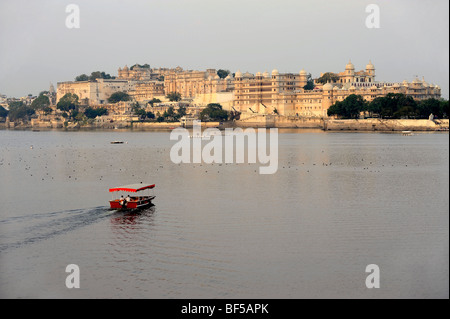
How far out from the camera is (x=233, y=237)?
19688 mm

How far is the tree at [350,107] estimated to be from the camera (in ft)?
306

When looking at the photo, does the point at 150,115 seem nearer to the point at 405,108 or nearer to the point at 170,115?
the point at 170,115

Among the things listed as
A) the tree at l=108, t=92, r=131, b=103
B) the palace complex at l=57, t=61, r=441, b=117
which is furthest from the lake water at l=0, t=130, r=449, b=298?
the tree at l=108, t=92, r=131, b=103

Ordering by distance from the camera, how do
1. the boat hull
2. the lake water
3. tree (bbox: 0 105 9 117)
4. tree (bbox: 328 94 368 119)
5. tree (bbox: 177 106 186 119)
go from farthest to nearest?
tree (bbox: 0 105 9 117) → tree (bbox: 177 106 186 119) → tree (bbox: 328 94 368 119) → the boat hull → the lake water

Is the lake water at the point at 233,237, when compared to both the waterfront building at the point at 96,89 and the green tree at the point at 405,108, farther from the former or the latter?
the waterfront building at the point at 96,89

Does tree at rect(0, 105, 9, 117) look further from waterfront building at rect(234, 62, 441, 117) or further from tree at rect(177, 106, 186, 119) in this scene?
waterfront building at rect(234, 62, 441, 117)

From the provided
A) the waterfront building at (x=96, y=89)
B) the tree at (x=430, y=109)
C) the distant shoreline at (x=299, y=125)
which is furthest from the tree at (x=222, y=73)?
the tree at (x=430, y=109)

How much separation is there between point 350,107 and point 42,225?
247ft

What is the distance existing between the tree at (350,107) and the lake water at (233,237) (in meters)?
58.2

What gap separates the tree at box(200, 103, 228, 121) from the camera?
11388 centimetres

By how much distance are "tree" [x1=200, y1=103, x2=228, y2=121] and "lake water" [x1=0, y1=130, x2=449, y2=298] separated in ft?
257

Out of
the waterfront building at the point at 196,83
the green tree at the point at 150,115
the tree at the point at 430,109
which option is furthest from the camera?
the waterfront building at the point at 196,83

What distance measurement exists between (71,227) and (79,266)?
15.1 ft

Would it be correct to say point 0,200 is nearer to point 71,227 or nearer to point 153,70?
point 71,227
